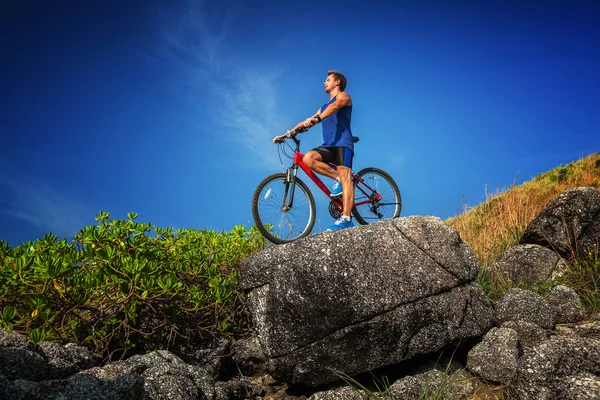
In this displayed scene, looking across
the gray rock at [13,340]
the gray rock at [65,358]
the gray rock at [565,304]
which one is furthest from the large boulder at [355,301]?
the gray rock at [13,340]

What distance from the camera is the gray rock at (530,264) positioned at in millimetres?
7715

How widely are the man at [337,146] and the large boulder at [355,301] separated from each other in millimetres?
2422

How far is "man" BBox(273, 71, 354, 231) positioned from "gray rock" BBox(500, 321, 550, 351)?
2815 mm

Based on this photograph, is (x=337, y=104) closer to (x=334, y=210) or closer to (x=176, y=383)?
(x=334, y=210)

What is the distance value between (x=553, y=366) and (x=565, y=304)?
8.09 ft

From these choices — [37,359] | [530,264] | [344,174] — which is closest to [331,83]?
[344,174]

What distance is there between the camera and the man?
7.50 meters

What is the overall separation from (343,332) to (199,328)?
1.93 meters

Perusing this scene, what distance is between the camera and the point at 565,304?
6598 mm

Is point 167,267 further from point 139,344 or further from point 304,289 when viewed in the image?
point 304,289

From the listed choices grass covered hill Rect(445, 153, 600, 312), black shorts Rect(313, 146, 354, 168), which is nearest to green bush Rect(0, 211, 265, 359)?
black shorts Rect(313, 146, 354, 168)

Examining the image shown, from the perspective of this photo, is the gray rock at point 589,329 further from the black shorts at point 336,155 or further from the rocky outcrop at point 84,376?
the rocky outcrop at point 84,376

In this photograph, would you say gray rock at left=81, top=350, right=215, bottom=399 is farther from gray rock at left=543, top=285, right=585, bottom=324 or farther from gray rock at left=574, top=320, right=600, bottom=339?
gray rock at left=543, top=285, right=585, bottom=324

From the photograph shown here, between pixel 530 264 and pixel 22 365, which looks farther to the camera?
pixel 530 264
